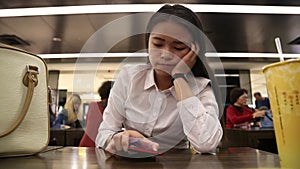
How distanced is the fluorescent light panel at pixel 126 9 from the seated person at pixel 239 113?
103cm

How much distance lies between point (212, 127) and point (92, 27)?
299 centimetres

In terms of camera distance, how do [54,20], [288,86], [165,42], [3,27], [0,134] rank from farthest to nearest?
1. [3,27]
2. [54,20]
3. [165,42]
4. [0,134]
5. [288,86]

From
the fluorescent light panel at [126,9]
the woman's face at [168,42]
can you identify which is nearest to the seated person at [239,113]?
the fluorescent light panel at [126,9]

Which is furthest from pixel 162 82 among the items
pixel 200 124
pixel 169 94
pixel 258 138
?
pixel 258 138

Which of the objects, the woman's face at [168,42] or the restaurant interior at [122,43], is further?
the woman's face at [168,42]

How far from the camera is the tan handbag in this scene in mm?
415

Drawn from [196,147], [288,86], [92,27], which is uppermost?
[92,27]

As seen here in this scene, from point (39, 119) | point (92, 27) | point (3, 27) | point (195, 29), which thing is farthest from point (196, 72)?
point (3, 27)

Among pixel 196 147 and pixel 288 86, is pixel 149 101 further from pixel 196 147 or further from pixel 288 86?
pixel 288 86

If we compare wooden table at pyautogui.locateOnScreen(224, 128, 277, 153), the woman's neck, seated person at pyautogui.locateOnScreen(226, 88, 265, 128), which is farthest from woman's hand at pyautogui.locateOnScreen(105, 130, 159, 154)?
seated person at pyautogui.locateOnScreen(226, 88, 265, 128)

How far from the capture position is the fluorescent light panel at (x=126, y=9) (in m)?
2.64

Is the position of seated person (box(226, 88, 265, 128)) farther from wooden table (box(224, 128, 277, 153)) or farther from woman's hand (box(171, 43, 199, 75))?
woman's hand (box(171, 43, 199, 75))

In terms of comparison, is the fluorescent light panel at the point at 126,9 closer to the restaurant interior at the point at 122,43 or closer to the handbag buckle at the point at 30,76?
the restaurant interior at the point at 122,43

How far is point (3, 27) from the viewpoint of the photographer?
3330mm
